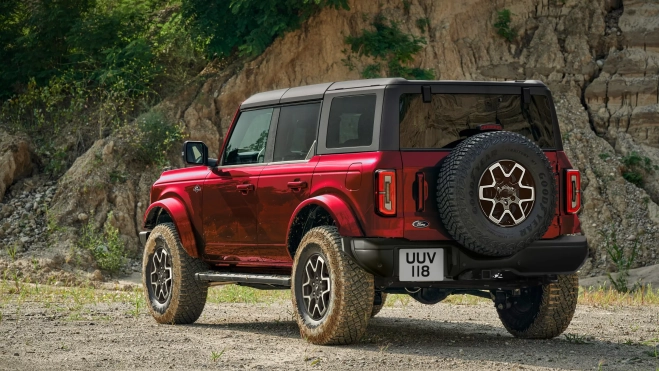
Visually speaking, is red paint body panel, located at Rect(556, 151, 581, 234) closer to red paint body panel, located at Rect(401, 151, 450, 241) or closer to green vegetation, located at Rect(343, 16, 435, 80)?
red paint body panel, located at Rect(401, 151, 450, 241)

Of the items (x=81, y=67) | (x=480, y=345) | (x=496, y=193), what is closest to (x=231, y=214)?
(x=480, y=345)

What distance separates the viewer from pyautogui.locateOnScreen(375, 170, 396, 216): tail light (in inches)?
313

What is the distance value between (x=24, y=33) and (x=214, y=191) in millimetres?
15071

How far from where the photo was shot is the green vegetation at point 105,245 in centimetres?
1991

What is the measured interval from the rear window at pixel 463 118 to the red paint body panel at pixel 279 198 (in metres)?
0.92

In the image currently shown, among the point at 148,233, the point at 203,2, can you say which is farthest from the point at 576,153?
the point at 148,233

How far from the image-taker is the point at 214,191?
1009cm

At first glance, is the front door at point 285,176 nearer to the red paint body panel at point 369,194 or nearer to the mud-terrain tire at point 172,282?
the red paint body panel at point 369,194

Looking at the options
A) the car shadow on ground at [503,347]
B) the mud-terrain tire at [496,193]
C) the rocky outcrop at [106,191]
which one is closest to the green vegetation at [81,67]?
the rocky outcrop at [106,191]

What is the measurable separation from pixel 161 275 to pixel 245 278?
1.64 m

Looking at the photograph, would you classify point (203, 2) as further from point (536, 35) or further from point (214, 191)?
point (214, 191)

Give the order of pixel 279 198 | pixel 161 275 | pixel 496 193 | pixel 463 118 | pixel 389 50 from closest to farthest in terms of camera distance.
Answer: pixel 496 193
pixel 463 118
pixel 279 198
pixel 161 275
pixel 389 50

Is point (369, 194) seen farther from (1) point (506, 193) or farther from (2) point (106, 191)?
(2) point (106, 191)

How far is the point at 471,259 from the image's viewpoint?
805 centimetres
